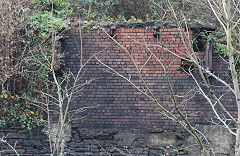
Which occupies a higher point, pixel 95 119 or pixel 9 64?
pixel 9 64

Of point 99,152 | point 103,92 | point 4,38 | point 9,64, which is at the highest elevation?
point 4,38

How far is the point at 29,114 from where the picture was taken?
25.2ft

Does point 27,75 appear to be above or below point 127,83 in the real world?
above

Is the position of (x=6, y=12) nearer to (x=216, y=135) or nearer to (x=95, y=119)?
(x=95, y=119)

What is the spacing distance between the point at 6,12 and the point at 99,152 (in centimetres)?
362

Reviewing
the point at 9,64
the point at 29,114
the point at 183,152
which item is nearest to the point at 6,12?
the point at 9,64

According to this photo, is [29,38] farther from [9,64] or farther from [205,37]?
[205,37]

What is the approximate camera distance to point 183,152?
755cm

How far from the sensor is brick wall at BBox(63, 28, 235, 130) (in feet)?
25.2

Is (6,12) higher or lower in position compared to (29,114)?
higher

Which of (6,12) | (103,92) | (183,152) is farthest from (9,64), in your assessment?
(183,152)

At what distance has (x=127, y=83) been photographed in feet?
25.4

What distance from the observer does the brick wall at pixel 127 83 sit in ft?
25.2

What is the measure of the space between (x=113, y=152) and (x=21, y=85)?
2496 millimetres
